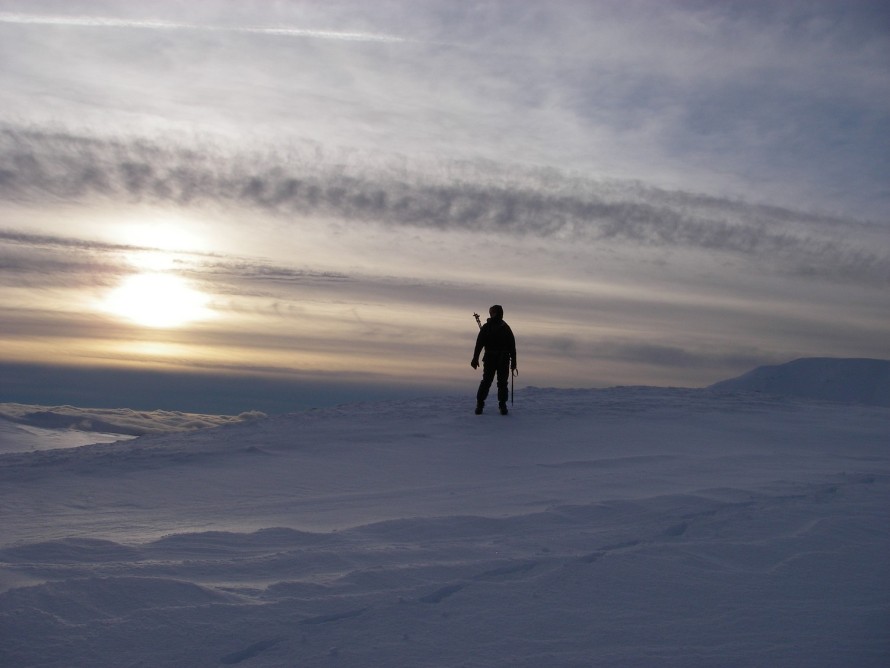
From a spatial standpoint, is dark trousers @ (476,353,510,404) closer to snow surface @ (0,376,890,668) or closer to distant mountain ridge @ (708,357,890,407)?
snow surface @ (0,376,890,668)

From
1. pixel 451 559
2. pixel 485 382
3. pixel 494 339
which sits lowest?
pixel 451 559

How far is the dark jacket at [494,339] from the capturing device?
47.3 ft

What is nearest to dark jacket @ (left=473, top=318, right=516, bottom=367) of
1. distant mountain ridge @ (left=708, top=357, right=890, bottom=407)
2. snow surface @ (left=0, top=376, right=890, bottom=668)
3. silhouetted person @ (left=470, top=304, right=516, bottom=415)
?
silhouetted person @ (left=470, top=304, right=516, bottom=415)

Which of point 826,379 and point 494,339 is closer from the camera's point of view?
point 494,339

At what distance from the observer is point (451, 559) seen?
19.2 feet

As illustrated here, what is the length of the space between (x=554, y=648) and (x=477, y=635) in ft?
1.55

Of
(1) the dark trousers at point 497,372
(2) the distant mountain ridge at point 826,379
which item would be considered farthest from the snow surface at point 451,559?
(2) the distant mountain ridge at point 826,379

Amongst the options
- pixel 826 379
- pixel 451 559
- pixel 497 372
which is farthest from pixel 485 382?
pixel 826 379

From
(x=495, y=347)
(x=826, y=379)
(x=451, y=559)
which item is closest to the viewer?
(x=451, y=559)

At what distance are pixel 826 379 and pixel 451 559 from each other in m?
74.8

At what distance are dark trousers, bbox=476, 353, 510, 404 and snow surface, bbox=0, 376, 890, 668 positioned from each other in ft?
10.4

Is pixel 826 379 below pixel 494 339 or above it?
below

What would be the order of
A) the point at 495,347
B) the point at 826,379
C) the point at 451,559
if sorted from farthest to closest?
the point at 826,379, the point at 495,347, the point at 451,559

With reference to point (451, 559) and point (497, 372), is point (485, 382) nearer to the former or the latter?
point (497, 372)
